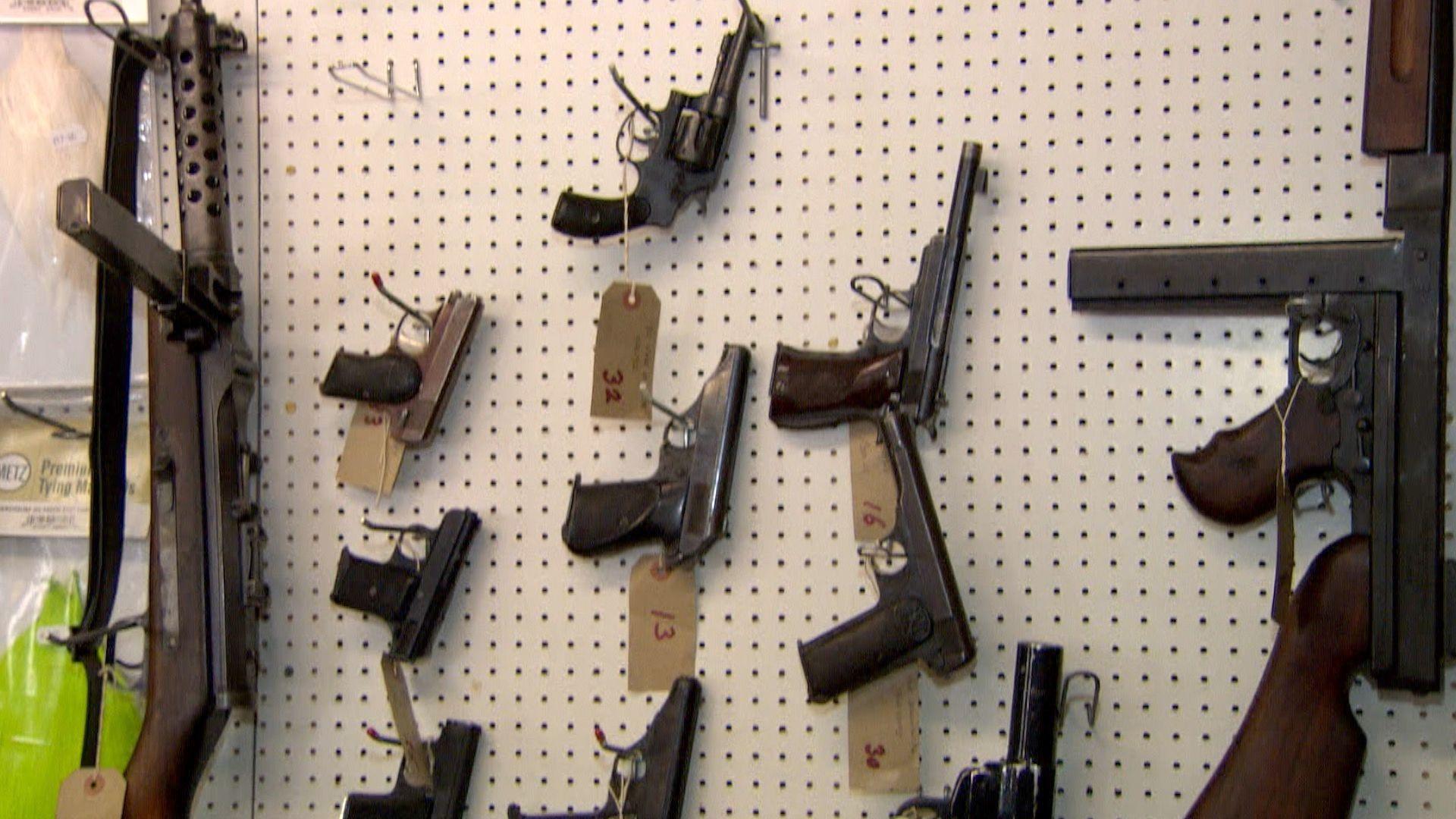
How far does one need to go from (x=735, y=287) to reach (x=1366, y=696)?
1.03 m

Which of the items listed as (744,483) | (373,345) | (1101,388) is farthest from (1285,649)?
(373,345)

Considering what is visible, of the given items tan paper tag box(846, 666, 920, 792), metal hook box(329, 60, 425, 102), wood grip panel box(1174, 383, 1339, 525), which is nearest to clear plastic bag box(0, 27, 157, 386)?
metal hook box(329, 60, 425, 102)

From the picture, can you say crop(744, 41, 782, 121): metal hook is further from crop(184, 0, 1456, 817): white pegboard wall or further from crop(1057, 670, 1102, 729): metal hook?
crop(1057, 670, 1102, 729): metal hook

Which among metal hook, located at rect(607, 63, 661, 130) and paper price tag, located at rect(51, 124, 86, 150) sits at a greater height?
metal hook, located at rect(607, 63, 661, 130)

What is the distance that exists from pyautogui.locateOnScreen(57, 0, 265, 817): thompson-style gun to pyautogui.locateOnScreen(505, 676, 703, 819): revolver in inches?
19.4

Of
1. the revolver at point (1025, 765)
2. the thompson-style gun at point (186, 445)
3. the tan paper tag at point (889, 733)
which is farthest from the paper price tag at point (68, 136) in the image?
the revolver at point (1025, 765)

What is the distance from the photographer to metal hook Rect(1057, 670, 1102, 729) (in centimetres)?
160

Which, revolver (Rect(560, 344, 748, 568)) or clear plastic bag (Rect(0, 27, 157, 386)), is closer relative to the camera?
revolver (Rect(560, 344, 748, 568))

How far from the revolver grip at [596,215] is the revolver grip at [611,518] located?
37cm

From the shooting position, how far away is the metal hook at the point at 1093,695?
160 centimetres

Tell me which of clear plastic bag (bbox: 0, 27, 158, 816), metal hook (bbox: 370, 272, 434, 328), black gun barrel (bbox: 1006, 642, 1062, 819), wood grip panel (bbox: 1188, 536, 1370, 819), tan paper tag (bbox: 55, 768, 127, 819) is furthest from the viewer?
clear plastic bag (bbox: 0, 27, 158, 816)

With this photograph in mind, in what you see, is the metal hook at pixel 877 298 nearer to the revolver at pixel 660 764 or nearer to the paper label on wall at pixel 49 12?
the revolver at pixel 660 764

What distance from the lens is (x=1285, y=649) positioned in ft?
4.77

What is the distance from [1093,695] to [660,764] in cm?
62
